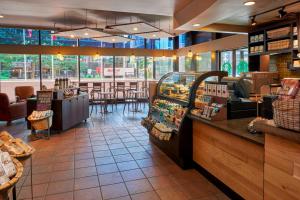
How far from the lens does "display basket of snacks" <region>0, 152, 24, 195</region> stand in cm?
143

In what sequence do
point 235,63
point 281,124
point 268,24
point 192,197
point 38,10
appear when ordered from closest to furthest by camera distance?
point 281,124 < point 192,197 < point 268,24 < point 38,10 < point 235,63

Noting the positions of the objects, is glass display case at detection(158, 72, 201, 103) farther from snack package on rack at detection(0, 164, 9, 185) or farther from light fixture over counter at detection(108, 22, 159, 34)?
snack package on rack at detection(0, 164, 9, 185)

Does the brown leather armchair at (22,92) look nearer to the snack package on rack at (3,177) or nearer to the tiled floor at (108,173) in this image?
the tiled floor at (108,173)

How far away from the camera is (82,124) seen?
704 centimetres

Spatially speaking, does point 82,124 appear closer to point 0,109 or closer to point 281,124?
point 0,109

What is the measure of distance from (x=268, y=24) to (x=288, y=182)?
15.5ft

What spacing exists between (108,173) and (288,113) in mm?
2627

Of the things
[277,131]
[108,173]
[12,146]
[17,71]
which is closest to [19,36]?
[17,71]

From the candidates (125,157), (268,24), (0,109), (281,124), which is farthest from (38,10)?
(281,124)

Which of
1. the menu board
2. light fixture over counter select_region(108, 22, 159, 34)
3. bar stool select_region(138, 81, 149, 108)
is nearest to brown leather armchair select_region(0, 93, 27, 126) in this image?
the menu board

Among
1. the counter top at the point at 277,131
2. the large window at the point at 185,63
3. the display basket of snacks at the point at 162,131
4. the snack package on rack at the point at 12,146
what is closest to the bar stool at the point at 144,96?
the large window at the point at 185,63

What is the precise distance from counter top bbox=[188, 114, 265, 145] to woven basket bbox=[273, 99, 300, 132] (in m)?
0.42

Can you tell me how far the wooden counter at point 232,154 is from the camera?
2.37 metres

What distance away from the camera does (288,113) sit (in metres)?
1.78
